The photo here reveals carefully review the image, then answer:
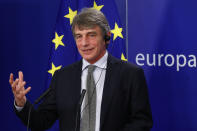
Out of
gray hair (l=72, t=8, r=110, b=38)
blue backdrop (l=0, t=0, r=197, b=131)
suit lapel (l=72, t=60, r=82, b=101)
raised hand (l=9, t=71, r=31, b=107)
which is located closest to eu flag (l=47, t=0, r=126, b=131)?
blue backdrop (l=0, t=0, r=197, b=131)

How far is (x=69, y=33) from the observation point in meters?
2.36

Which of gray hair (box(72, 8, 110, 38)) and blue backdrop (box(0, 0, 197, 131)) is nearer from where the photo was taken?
gray hair (box(72, 8, 110, 38))

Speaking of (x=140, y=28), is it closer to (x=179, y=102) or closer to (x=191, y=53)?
(x=191, y=53)

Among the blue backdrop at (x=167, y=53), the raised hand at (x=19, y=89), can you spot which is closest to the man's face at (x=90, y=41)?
the raised hand at (x=19, y=89)

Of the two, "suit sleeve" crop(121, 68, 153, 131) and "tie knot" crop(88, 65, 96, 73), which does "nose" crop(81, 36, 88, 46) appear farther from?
"suit sleeve" crop(121, 68, 153, 131)

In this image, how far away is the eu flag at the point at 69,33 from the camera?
7.66ft

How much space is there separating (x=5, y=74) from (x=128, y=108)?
1.67 meters

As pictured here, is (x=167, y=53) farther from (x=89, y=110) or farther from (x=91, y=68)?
(x=89, y=110)

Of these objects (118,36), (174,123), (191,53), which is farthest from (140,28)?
(174,123)

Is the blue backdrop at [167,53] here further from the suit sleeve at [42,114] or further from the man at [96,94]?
the suit sleeve at [42,114]

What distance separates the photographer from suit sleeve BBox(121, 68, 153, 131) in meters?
1.41

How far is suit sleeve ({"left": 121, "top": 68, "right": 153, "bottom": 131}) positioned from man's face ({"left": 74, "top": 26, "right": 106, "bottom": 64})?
0.25 metres

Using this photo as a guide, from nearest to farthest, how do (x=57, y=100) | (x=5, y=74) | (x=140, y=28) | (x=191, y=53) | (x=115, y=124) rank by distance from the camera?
(x=115, y=124), (x=57, y=100), (x=191, y=53), (x=140, y=28), (x=5, y=74)

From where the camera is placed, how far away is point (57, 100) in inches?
62.1
